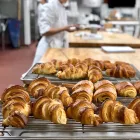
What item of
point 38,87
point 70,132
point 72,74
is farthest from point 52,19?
point 70,132

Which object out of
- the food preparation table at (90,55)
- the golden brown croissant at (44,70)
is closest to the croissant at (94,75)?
the golden brown croissant at (44,70)

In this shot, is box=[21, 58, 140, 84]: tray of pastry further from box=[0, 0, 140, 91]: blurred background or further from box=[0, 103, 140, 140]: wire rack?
box=[0, 0, 140, 91]: blurred background

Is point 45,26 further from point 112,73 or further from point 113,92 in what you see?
point 113,92

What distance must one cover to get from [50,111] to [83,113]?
0.32 feet

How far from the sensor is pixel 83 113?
0.85 meters

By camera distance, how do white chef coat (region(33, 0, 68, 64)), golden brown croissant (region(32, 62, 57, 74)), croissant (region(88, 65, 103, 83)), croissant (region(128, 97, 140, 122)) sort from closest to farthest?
croissant (region(128, 97, 140, 122)), croissant (region(88, 65, 103, 83)), golden brown croissant (region(32, 62, 57, 74)), white chef coat (region(33, 0, 68, 64))

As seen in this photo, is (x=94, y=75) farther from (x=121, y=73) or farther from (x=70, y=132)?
(x=70, y=132)

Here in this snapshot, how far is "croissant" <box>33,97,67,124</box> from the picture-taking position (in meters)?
0.85

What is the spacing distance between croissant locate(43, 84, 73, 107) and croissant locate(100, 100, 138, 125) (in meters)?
0.14

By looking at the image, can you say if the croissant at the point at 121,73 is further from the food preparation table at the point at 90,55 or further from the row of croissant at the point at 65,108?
the food preparation table at the point at 90,55

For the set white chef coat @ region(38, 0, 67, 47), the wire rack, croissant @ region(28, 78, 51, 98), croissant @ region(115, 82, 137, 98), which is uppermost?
white chef coat @ region(38, 0, 67, 47)

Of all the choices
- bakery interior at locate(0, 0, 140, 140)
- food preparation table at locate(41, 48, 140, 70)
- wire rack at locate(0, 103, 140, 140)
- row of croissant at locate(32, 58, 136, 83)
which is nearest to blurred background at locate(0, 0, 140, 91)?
bakery interior at locate(0, 0, 140, 140)

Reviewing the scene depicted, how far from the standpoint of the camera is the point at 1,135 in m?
0.77

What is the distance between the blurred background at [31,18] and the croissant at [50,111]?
16.9 feet
